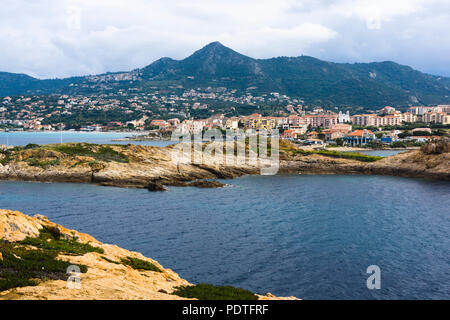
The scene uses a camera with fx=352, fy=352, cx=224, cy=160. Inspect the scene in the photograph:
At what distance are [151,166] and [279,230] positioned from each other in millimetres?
28499

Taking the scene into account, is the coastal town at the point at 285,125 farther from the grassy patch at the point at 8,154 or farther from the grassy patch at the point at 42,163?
the grassy patch at the point at 8,154

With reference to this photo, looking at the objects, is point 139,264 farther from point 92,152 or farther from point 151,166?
point 92,152

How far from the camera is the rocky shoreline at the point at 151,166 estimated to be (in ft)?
155

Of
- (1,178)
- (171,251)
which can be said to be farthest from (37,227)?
(1,178)

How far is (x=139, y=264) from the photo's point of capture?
14672mm

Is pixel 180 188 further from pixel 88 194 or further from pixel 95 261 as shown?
pixel 95 261

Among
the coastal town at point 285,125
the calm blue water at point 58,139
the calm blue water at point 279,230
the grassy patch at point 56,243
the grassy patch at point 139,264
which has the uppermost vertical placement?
the coastal town at point 285,125

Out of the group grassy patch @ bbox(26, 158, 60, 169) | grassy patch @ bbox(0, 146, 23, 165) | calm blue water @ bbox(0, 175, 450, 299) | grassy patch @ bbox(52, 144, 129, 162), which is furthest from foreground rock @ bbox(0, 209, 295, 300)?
grassy patch @ bbox(0, 146, 23, 165)

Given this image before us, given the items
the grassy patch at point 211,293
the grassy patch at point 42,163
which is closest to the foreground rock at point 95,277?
the grassy patch at point 211,293

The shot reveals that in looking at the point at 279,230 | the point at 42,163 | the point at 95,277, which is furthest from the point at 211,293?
the point at 42,163

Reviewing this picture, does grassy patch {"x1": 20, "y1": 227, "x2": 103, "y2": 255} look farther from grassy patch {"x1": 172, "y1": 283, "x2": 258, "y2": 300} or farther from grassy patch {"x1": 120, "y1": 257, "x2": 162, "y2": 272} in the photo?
grassy patch {"x1": 172, "y1": 283, "x2": 258, "y2": 300}

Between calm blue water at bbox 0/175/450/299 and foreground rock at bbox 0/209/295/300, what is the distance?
4949 millimetres

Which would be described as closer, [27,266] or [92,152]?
[27,266]

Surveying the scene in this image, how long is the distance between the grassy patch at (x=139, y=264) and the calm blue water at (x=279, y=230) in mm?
3631
